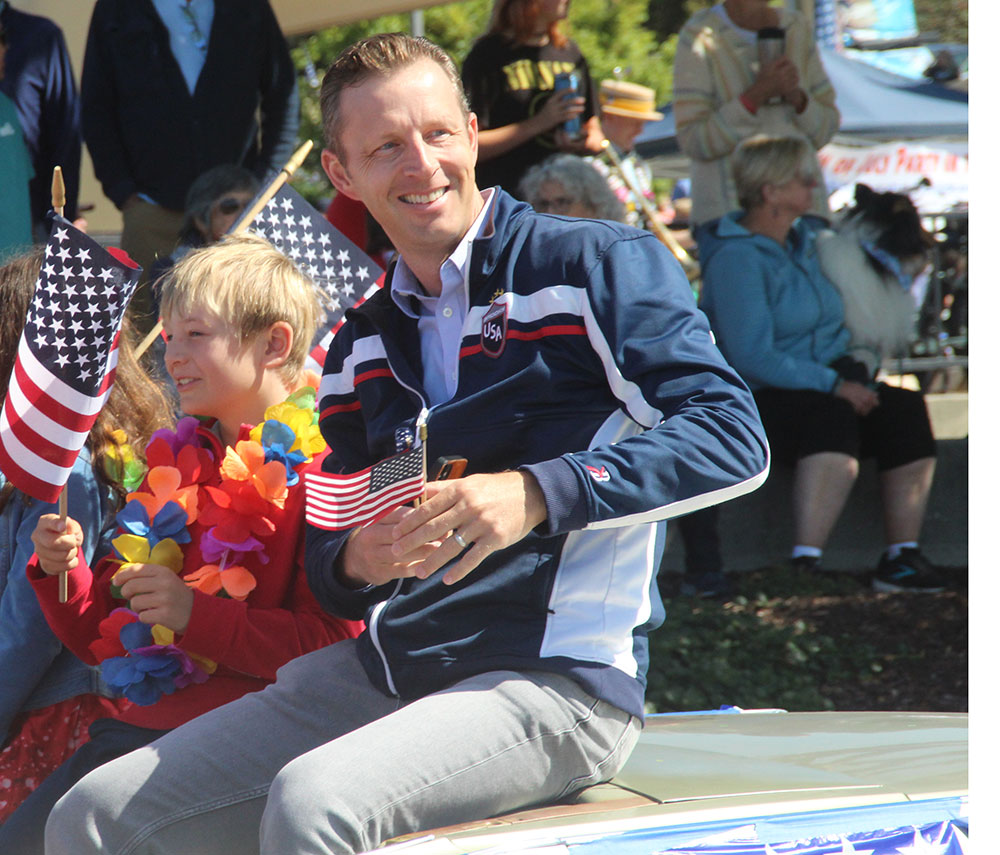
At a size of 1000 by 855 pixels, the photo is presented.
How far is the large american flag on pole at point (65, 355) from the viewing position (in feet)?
9.02

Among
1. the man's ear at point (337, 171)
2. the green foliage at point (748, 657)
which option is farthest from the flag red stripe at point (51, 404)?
the green foliage at point (748, 657)

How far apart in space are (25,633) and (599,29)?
56.3 ft

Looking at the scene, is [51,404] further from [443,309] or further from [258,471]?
[443,309]

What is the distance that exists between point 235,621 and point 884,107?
10.9 meters

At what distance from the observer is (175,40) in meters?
5.96

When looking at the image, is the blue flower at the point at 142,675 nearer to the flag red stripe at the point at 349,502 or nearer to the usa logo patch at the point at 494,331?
the flag red stripe at the point at 349,502

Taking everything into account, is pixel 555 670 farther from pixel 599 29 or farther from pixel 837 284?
pixel 599 29

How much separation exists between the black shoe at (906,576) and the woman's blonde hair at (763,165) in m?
1.77

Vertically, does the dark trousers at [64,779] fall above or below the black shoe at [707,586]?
above

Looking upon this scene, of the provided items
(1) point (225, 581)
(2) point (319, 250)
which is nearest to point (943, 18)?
(2) point (319, 250)

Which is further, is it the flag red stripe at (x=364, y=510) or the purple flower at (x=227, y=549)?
the purple flower at (x=227, y=549)

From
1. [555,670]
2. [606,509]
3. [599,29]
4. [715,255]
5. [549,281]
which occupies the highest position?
[549,281]

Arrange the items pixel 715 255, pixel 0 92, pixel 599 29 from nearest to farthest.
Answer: pixel 0 92 → pixel 715 255 → pixel 599 29

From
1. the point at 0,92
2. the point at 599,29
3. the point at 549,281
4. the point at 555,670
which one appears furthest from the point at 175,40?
the point at 599,29
